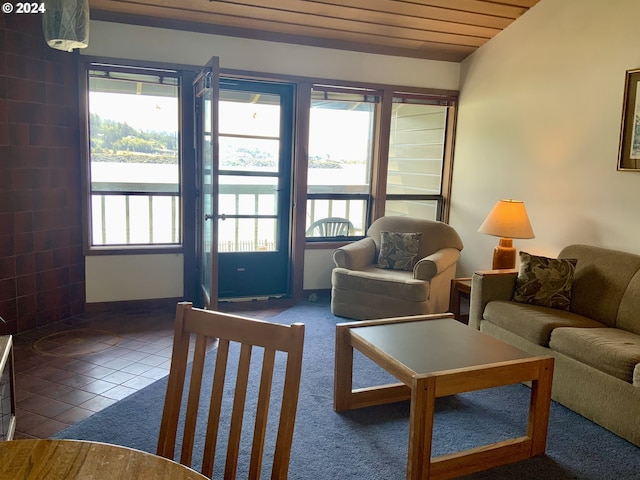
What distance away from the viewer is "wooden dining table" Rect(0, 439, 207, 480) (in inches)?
41.0

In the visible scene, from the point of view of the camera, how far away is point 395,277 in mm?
4168

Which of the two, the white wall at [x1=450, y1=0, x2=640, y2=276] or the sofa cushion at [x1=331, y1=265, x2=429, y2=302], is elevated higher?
the white wall at [x1=450, y1=0, x2=640, y2=276]

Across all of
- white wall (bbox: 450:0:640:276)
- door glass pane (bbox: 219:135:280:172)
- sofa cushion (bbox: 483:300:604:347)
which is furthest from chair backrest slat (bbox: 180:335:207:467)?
door glass pane (bbox: 219:135:280:172)

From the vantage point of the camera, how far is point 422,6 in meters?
4.12

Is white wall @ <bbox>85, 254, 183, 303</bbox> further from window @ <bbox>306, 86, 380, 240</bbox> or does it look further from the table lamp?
the table lamp

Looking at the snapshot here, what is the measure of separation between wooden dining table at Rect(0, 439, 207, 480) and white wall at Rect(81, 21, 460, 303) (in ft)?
11.0

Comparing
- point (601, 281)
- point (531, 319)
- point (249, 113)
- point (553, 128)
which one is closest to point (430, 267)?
point (531, 319)

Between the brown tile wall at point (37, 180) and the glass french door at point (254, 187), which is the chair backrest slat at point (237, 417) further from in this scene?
the glass french door at point (254, 187)

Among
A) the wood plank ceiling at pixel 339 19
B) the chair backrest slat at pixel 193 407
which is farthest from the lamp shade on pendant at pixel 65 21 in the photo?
the wood plank ceiling at pixel 339 19

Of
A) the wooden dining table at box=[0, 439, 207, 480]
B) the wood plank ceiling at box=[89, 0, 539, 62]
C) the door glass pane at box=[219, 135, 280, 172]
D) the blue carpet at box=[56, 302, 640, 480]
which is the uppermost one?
the wood plank ceiling at box=[89, 0, 539, 62]

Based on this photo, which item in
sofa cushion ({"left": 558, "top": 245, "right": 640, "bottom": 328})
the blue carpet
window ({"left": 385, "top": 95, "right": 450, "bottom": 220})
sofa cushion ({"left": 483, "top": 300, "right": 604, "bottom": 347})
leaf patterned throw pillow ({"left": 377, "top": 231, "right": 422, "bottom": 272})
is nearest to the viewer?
the blue carpet

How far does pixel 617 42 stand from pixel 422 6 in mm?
1443

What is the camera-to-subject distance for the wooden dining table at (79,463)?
1.04 meters

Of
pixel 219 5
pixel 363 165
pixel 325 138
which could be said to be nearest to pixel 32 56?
pixel 219 5
